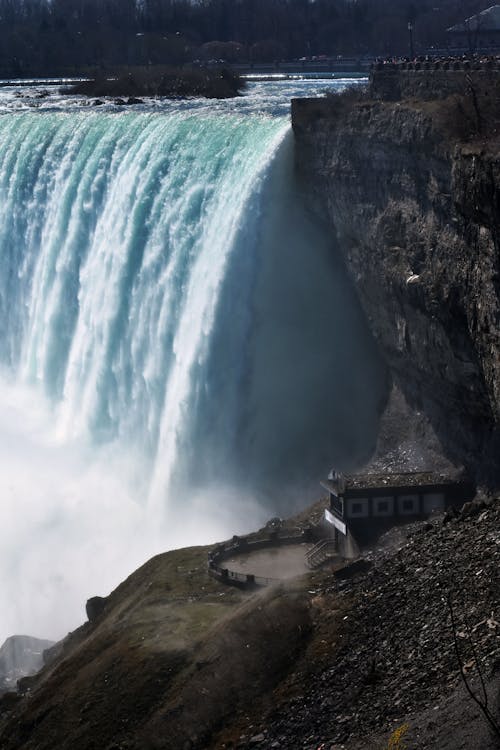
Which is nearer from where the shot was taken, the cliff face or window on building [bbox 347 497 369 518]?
the cliff face

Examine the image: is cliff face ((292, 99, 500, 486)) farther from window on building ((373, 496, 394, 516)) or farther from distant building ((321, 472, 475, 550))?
window on building ((373, 496, 394, 516))

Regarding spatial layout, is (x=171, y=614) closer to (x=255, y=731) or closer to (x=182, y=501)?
(x=255, y=731)

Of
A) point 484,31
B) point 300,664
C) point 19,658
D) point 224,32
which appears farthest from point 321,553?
point 224,32

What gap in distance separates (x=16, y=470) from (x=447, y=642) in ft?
71.6

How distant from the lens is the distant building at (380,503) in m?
28.6

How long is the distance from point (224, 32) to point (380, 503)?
7811cm

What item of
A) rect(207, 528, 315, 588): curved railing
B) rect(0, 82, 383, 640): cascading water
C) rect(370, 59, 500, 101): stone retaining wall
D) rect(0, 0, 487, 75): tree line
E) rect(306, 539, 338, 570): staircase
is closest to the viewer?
rect(306, 539, 338, 570): staircase

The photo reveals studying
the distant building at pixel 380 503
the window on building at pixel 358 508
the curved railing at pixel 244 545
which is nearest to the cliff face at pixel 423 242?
the distant building at pixel 380 503

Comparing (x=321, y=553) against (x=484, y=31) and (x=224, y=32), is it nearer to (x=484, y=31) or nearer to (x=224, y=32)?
(x=484, y=31)

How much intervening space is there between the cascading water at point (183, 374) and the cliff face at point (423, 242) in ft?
5.47

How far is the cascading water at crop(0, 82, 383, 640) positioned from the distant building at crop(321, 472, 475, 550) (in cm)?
530

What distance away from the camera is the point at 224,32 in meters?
102

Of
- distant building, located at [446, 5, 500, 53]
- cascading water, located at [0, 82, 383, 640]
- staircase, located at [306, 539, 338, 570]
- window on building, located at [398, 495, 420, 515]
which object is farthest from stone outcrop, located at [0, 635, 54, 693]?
distant building, located at [446, 5, 500, 53]

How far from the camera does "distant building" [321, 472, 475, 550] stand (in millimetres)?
28562
